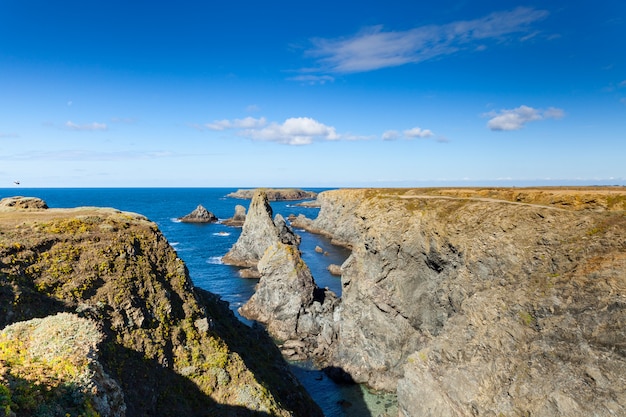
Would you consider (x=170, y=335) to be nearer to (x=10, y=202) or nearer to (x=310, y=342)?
(x=10, y=202)

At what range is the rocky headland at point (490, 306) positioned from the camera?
925 inches

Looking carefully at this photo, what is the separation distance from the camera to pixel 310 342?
55906 mm

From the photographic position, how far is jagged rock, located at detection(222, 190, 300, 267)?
9812cm

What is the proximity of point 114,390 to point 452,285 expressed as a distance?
34.0 meters

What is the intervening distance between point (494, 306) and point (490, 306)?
0.35 metres

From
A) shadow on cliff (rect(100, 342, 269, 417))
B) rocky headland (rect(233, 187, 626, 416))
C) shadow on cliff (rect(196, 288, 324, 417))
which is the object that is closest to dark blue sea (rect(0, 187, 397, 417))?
rocky headland (rect(233, 187, 626, 416))

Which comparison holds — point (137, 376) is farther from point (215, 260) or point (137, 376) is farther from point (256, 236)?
Result: point (215, 260)

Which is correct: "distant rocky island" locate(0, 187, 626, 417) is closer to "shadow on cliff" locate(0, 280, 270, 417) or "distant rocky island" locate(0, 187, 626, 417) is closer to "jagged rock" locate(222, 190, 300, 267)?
"shadow on cliff" locate(0, 280, 270, 417)

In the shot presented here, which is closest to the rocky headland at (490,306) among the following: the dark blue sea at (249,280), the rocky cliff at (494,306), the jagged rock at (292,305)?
the rocky cliff at (494,306)

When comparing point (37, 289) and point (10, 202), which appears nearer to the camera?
point (37, 289)

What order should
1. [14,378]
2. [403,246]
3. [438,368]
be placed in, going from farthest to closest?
[403,246], [438,368], [14,378]

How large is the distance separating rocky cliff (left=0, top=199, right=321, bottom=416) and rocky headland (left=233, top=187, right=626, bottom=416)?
15523 mm

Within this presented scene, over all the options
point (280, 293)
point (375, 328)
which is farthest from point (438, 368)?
point (280, 293)

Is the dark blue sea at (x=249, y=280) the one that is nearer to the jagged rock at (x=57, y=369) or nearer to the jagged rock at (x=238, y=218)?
the jagged rock at (x=238, y=218)
